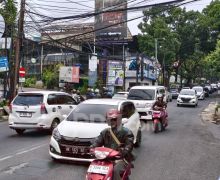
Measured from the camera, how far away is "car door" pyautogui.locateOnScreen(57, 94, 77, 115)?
49.3 feet

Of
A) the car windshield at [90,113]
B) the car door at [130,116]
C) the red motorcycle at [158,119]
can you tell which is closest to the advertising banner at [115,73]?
the red motorcycle at [158,119]

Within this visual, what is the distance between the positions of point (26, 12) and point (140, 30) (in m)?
42.0

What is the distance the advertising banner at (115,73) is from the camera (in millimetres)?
51031

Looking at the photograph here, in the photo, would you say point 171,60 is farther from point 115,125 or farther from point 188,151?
point 115,125

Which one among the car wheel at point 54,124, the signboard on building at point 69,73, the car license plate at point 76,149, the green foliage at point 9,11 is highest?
the green foliage at point 9,11

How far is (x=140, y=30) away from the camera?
207 ft

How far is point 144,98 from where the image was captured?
20984mm

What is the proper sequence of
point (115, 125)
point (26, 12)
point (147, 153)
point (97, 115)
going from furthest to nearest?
point (26, 12) < point (147, 153) < point (97, 115) < point (115, 125)

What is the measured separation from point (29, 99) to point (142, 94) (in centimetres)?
854

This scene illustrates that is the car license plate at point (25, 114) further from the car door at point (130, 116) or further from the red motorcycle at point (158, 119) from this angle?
the red motorcycle at point (158, 119)

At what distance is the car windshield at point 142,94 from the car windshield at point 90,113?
1038 centimetres

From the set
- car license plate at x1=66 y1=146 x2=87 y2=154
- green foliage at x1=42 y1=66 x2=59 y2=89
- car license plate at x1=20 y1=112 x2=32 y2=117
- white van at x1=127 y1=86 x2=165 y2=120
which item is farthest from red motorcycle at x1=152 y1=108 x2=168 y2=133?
green foliage at x1=42 y1=66 x2=59 y2=89

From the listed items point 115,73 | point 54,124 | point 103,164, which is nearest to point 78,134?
point 103,164

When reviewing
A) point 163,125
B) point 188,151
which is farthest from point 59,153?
point 163,125
